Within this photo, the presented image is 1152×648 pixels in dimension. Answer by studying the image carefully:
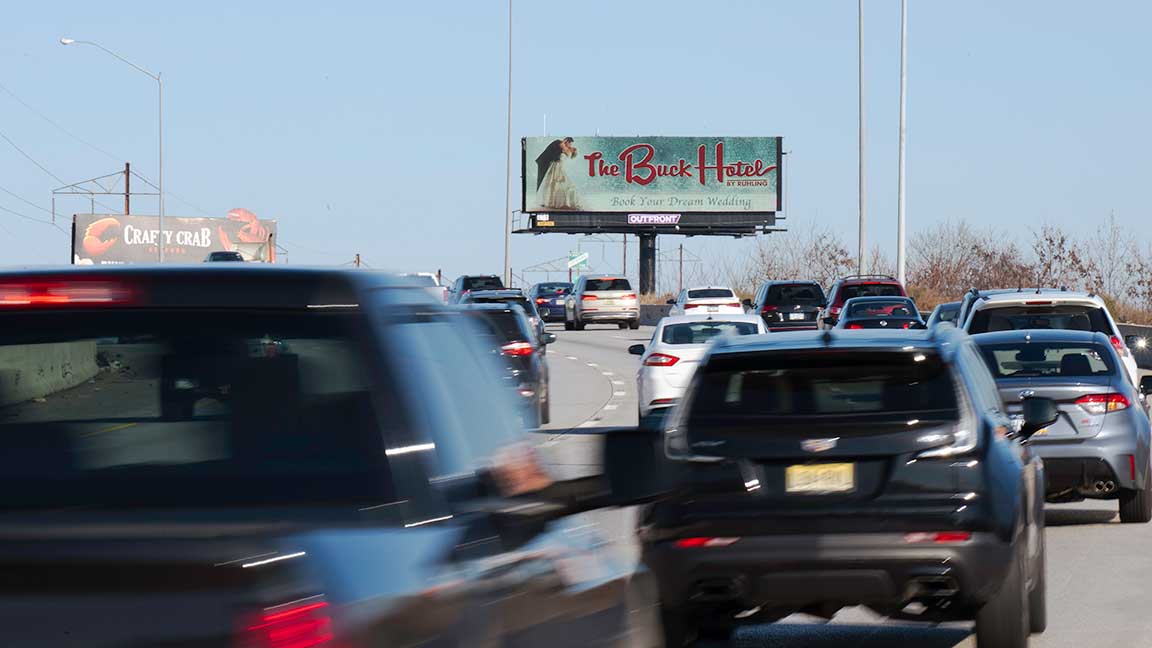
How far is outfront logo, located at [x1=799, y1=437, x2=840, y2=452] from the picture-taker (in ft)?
25.5

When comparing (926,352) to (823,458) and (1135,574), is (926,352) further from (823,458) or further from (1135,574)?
(1135,574)

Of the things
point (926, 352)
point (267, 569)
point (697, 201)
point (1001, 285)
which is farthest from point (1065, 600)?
point (697, 201)

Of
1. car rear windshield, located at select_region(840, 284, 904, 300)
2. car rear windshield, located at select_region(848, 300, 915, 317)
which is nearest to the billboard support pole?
car rear windshield, located at select_region(840, 284, 904, 300)

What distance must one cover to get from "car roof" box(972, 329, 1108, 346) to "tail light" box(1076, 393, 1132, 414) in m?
0.68

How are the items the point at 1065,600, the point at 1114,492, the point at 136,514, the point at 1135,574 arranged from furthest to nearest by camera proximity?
the point at 1114,492 < the point at 1135,574 < the point at 1065,600 < the point at 136,514

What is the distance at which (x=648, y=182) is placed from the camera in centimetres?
9362

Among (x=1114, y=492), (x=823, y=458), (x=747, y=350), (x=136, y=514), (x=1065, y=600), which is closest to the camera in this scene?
(x=136, y=514)

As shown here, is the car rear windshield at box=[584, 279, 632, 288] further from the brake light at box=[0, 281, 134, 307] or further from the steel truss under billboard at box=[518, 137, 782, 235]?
the brake light at box=[0, 281, 134, 307]

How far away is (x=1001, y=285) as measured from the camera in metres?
65.1

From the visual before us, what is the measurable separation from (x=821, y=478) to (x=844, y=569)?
0.41 metres

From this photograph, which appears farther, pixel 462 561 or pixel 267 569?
pixel 462 561

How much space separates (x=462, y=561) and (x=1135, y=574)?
813 cm

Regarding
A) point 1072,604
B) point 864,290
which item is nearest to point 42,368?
point 1072,604

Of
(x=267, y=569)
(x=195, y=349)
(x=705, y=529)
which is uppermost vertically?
→ (x=195, y=349)
